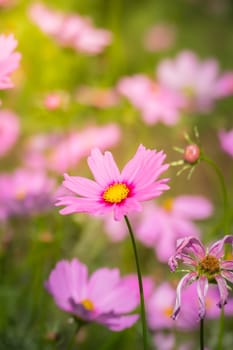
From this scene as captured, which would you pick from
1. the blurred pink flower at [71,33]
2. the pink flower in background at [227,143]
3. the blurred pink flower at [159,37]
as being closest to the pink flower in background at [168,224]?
the pink flower in background at [227,143]

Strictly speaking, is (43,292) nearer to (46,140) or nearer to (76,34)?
(46,140)

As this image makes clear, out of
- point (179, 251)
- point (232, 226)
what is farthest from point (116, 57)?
point (179, 251)

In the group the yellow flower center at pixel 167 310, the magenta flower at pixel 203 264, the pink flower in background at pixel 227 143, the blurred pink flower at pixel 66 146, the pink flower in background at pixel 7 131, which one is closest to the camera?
the magenta flower at pixel 203 264

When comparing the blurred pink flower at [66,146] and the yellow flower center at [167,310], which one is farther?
the blurred pink flower at [66,146]

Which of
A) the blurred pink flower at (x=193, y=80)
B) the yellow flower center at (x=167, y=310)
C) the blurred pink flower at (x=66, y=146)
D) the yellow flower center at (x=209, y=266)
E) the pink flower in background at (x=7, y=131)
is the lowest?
the yellow flower center at (x=209, y=266)

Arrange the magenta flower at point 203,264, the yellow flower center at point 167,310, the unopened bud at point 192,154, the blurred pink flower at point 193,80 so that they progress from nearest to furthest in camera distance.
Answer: the magenta flower at point 203,264, the unopened bud at point 192,154, the yellow flower center at point 167,310, the blurred pink flower at point 193,80

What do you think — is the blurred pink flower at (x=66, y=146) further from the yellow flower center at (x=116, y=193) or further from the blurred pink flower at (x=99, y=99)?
the yellow flower center at (x=116, y=193)

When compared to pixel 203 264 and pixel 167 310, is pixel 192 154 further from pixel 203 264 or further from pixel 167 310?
pixel 167 310
